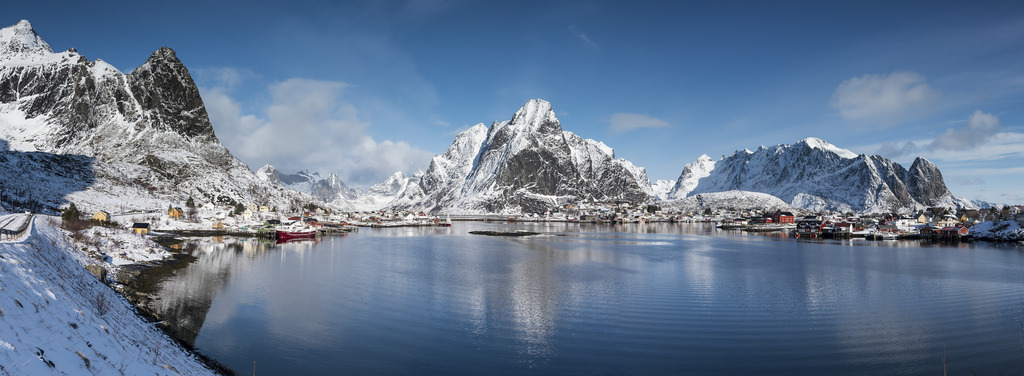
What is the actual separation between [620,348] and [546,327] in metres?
4.89

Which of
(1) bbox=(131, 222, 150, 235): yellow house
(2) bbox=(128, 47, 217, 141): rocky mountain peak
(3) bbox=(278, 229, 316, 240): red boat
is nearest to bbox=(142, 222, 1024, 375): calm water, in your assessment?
(1) bbox=(131, 222, 150, 235): yellow house

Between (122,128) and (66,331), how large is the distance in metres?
202

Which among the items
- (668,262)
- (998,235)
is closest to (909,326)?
(668,262)

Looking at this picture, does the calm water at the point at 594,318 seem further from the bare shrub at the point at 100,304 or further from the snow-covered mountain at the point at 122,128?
the snow-covered mountain at the point at 122,128

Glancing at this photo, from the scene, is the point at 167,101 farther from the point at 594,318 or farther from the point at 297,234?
the point at 594,318

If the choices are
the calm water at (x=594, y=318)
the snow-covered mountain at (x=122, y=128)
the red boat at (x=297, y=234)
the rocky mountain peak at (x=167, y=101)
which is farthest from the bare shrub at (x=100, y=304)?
the rocky mountain peak at (x=167, y=101)

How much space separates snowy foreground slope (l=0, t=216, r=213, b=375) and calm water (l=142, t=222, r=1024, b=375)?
12.1 feet

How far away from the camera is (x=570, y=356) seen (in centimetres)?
2106

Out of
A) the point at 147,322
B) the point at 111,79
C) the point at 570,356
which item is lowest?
the point at 570,356

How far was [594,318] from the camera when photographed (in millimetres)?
27812

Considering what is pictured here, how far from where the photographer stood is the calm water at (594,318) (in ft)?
66.5

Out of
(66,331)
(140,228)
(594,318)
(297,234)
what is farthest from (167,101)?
(66,331)

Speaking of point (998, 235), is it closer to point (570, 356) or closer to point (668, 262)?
point (668, 262)

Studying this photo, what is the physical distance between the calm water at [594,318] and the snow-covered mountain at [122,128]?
115 metres
